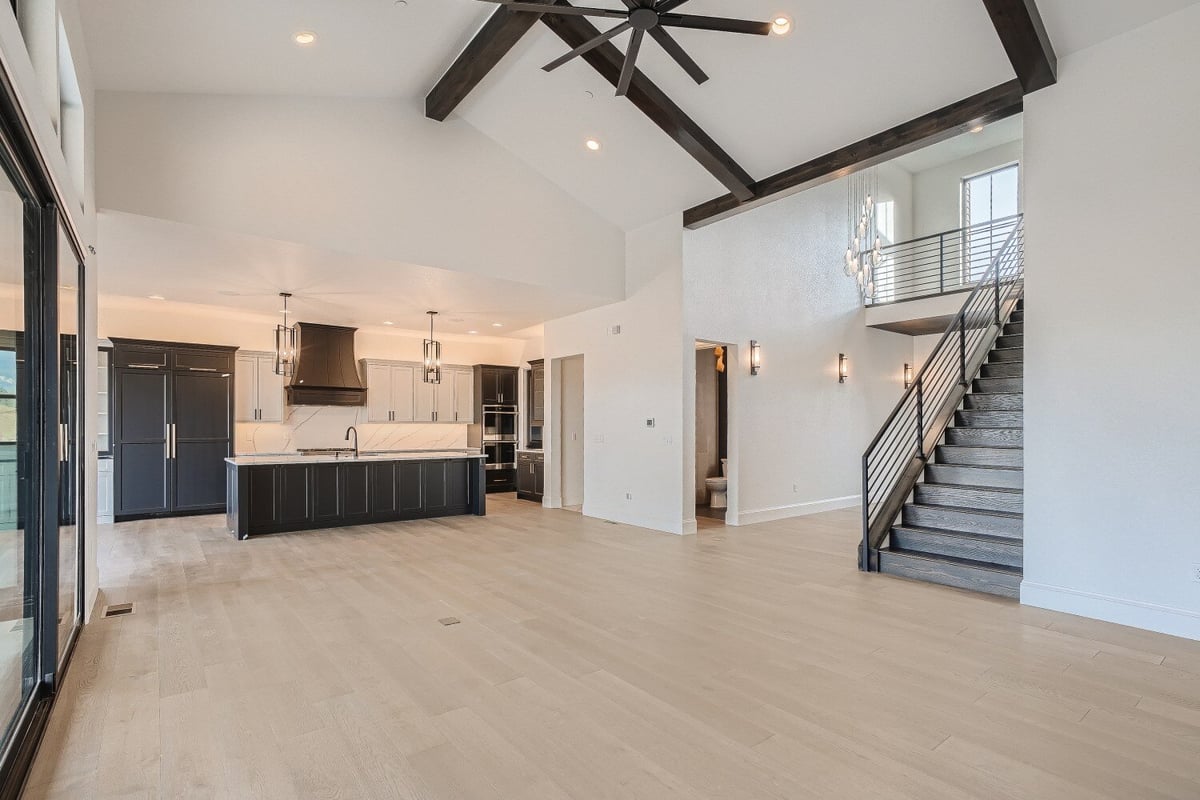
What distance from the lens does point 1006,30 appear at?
3.93 metres

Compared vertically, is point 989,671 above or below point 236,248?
below

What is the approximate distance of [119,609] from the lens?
13.6 feet

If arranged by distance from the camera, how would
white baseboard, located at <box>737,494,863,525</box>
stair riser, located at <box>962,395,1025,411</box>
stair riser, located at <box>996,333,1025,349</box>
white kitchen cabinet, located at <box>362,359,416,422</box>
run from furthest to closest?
white kitchen cabinet, located at <box>362,359,416,422</box>
white baseboard, located at <box>737,494,863,525</box>
stair riser, located at <box>996,333,1025,349</box>
stair riser, located at <box>962,395,1025,411</box>

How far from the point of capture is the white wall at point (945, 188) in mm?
10461

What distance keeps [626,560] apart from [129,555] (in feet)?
15.6

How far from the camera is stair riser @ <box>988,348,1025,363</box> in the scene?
6.45m

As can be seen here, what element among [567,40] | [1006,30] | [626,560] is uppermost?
[567,40]

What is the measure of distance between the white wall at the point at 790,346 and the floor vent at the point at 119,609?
5160mm

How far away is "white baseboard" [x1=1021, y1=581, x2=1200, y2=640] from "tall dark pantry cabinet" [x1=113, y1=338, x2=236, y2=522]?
9.27 meters

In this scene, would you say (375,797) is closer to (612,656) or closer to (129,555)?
(612,656)

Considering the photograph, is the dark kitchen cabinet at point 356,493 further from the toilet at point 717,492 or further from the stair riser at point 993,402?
the stair riser at point 993,402

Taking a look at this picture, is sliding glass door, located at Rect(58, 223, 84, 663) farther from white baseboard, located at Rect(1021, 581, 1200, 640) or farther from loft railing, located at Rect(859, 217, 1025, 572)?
white baseboard, located at Rect(1021, 581, 1200, 640)

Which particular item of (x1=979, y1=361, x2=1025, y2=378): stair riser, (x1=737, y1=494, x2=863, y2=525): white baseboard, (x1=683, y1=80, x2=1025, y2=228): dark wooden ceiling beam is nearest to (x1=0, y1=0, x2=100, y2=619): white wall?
(x1=683, y1=80, x2=1025, y2=228): dark wooden ceiling beam

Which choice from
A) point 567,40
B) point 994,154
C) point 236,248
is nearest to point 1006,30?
point 567,40
